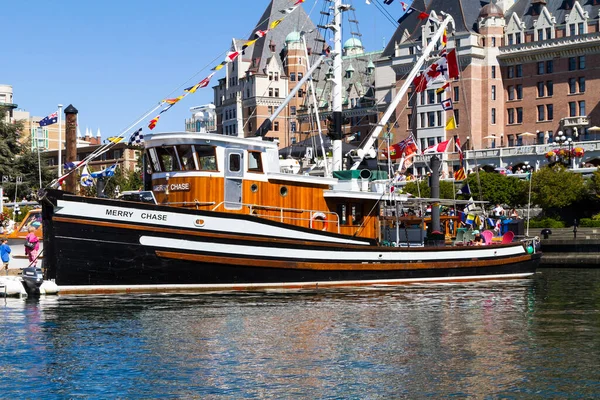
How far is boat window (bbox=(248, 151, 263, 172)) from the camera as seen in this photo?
35.8 metres

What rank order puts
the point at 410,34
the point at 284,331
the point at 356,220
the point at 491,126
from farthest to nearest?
the point at 410,34 → the point at 491,126 → the point at 356,220 → the point at 284,331

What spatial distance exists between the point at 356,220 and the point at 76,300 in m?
12.5

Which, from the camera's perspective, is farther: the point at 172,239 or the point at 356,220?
the point at 356,220

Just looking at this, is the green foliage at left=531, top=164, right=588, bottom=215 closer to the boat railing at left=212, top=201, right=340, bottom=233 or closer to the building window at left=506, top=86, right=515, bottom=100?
the building window at left=506, top=86, right=515, bottom=100

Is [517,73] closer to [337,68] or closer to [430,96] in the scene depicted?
[430,96]

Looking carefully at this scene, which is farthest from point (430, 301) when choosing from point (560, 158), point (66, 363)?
point (560, 158)

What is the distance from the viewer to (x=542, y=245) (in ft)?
209

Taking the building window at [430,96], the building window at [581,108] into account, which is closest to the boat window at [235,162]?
the building window at [581,108]

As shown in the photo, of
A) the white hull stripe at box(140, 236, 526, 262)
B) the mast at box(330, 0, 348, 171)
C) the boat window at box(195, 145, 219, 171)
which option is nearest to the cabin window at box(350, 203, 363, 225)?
the white hull stripe at box(140, 236, 526, 262)

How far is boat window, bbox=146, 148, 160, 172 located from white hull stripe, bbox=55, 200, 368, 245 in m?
3.41

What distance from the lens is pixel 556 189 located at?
285 ft

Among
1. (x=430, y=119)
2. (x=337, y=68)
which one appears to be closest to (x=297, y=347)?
(x=337, y=68)

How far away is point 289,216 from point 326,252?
76.5 inches

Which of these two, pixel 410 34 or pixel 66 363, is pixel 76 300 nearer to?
pixel 66 363
